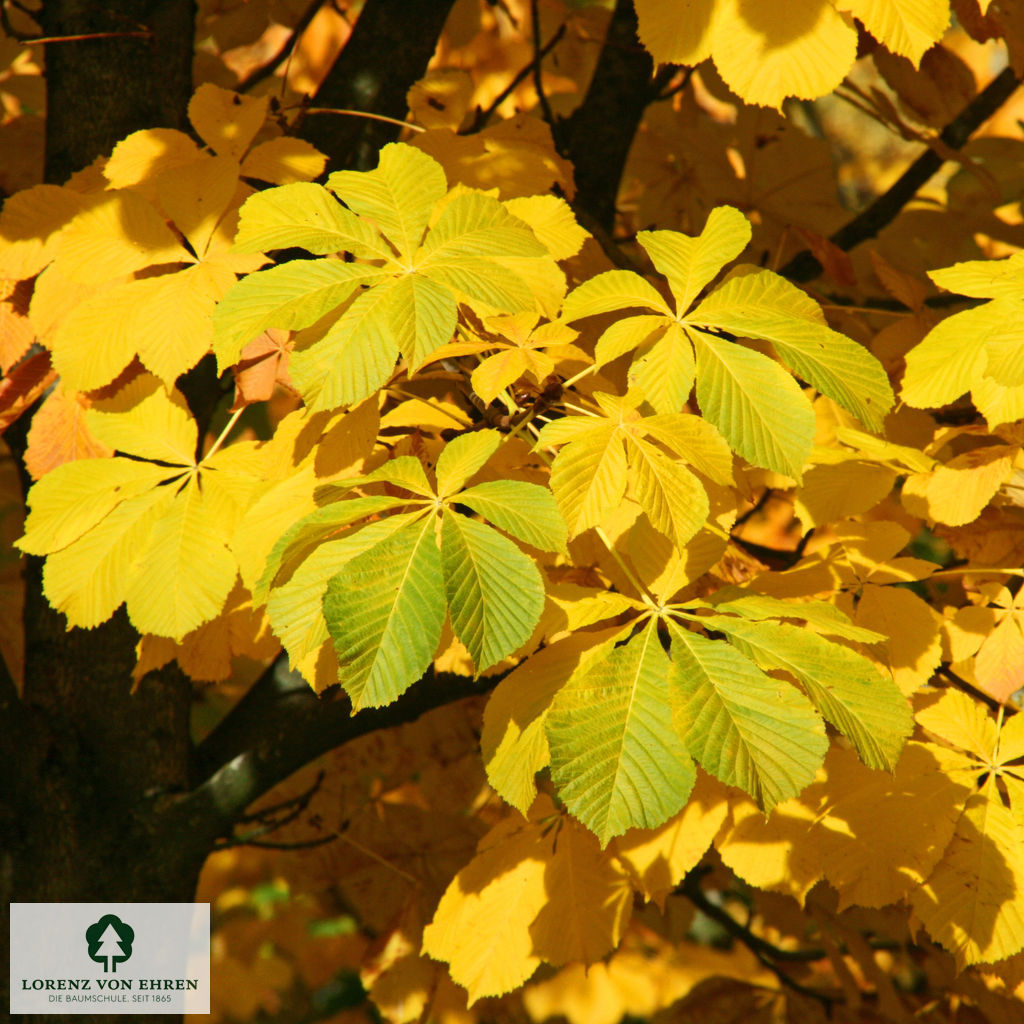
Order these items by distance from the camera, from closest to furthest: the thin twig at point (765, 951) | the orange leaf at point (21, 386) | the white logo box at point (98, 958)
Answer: the orange leaf at point (21, 386)
the white logo box at point (98, 958)
the thin twig at point (765, 951)

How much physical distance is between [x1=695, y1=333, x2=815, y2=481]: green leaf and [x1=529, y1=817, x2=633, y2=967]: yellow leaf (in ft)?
1.83

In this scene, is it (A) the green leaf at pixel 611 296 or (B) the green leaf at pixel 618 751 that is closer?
(B) the green leaf at pixel 618 751

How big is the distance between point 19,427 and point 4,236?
0.41 metres

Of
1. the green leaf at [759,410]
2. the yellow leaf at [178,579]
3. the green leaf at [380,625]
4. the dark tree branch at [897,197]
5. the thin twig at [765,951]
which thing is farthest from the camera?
the thin twig at [765,951]

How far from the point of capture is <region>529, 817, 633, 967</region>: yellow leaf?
1043 millimetres

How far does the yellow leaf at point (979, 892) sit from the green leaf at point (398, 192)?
0.73 meters

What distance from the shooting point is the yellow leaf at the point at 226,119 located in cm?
96

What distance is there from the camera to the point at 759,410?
69 cm

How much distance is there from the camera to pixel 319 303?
693 mm

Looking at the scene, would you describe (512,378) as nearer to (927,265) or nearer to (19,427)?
(19,427)

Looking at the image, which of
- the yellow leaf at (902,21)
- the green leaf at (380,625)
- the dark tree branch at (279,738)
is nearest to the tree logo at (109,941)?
the dark tree branch at (279,738)

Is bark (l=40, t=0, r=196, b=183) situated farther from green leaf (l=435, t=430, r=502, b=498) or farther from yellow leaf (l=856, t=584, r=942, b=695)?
yellow leaf (l=856, t=584, r=942, b=695)

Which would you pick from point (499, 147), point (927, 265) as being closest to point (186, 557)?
point (499, 147)

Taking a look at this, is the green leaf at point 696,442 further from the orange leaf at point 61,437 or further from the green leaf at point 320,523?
the orange leaf at point 61,437
